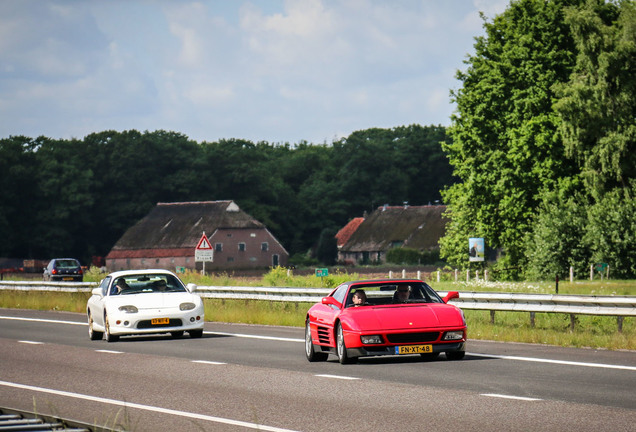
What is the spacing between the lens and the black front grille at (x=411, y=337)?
625 inches

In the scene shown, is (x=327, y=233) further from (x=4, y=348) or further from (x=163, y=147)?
(x=4, y=348)

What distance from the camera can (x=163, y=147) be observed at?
5182 inches

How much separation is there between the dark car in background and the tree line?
164ft

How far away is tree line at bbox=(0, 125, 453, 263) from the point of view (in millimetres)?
123125

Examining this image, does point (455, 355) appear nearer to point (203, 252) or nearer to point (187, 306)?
point (187, 306)

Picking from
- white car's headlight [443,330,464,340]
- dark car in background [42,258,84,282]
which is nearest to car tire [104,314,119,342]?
white car's headlight [443,330,464,340]

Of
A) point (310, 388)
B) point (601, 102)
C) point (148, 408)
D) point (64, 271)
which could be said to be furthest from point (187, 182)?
point (148, 408)

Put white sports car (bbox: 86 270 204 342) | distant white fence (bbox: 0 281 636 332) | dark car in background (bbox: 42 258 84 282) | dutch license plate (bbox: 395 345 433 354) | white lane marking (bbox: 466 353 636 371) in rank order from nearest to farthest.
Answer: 1. white lane marking (bbox: 466 353 636 371)
2. dutch license plate (bbox: 395 345 433 354)
3. distant white fence (bbox: 0 281 636 332)
4. white sports car (bbox: 86 270 204 342)
5. dark car in background (bbox: 42 258 84 282)

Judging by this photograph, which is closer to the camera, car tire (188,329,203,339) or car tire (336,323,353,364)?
car tire (336,323,353,364)

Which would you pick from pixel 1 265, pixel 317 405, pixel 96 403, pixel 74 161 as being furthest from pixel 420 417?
pixel 74 161

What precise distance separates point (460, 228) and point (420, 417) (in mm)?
46884

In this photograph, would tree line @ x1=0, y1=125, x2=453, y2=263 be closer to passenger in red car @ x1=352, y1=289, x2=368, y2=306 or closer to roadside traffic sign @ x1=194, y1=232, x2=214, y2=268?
roadside traffic sign @ x1=194, y1=232, x2=214, y2=268

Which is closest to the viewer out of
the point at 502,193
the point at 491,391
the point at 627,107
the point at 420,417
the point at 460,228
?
the point at 420,417

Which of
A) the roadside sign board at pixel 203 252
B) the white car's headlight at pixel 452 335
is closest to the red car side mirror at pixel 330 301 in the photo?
the white car's headlight at pixel 452 335
